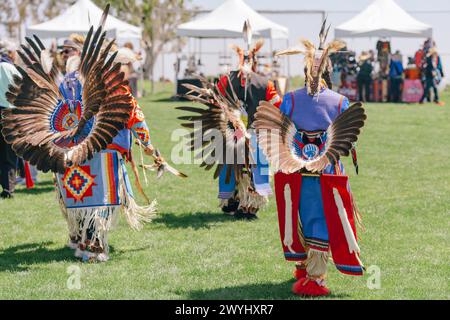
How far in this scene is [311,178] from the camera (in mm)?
4512

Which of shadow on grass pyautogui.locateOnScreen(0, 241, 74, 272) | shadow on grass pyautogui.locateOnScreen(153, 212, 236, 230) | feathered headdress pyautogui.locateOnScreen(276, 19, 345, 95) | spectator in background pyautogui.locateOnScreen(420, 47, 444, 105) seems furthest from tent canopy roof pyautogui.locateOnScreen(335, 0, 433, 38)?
feathered headdress pyautogui.locateOnScreen(276, 19, 345, 95)

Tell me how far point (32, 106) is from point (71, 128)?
11.6 inches

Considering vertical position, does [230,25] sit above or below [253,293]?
above

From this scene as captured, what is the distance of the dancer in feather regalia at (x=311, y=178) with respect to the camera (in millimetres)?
4461

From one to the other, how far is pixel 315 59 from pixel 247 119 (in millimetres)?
1972

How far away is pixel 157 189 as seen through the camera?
838cm

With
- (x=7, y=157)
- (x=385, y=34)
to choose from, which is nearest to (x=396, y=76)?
(x=385, y=34)

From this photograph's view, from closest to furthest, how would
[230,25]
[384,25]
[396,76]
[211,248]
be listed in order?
[211,248], [230,25], [384,25], [396,76]

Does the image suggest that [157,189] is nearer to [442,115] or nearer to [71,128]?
[71,128]

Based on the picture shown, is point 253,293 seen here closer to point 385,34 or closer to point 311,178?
point 311,178

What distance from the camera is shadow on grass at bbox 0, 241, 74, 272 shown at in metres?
5.38

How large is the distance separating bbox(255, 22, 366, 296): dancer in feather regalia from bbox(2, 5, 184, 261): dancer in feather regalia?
1056 millimetres

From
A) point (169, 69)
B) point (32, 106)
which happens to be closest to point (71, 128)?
point (32, 106)
